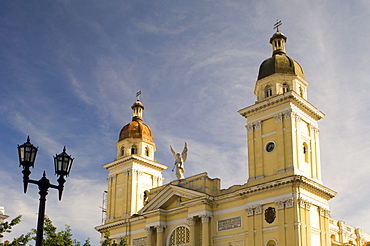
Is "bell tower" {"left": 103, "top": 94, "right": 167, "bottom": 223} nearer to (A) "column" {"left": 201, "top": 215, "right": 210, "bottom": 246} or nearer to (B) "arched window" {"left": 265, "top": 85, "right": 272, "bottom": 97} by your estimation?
(A) "column" {"left": 201, "top": 215, "right": 210, "bottom": 246}

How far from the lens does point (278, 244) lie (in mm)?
32625

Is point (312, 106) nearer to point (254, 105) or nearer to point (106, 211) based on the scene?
point (254, 105)

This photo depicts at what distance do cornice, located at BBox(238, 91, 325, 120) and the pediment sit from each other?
7.49 meters

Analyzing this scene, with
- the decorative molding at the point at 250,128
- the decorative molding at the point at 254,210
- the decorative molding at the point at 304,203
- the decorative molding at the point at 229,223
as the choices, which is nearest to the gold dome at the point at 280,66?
the decorative molding at the point at 250,128

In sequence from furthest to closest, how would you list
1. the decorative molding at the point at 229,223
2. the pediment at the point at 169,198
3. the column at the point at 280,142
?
the pediment at the point at 169,198
the decorative molding at the point at 229,223
the column at the point at 280,142

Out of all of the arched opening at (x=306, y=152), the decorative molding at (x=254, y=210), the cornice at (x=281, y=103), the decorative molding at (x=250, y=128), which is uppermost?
the cornice at (x=281, y=103)

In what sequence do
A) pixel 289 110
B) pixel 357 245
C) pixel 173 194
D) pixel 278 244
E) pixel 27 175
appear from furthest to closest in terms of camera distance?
pixel 357 245 < pixel 173 194 < pixel 289 110 < pixel 278 244 < pixel 27 175

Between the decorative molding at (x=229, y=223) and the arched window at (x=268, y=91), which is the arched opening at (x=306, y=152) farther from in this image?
the decorative molding at (x=229, y=223)

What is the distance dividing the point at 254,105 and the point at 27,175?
25.3 meters

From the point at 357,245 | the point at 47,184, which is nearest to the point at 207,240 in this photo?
the point at 357,245

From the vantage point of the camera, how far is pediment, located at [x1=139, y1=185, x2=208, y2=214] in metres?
39.1

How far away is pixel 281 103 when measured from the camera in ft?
117

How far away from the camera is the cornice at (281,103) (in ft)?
116

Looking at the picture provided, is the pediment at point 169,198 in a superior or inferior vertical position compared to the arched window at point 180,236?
superior
